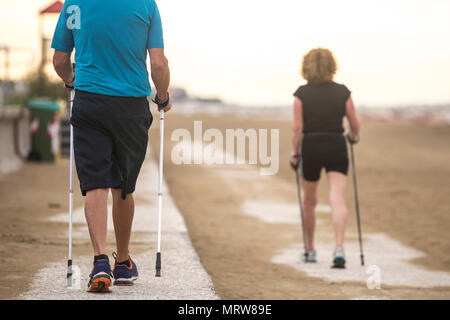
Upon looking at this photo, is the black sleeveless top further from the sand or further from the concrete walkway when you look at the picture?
the concrete walkway

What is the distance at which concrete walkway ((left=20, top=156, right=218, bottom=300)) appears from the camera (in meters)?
4.27

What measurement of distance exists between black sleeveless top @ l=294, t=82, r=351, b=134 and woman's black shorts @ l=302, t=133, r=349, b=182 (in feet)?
0.22

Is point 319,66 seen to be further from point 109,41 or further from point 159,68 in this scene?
point 109,41

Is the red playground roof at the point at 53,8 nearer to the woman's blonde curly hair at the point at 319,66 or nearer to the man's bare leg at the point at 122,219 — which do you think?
the woman's blonde curly hair at the point at 319,66

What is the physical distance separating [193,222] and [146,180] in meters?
2.96

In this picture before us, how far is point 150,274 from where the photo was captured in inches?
197

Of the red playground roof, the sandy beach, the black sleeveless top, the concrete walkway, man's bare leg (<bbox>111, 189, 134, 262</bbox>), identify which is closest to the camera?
the concrete walkway

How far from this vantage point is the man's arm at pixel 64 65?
4.34 m

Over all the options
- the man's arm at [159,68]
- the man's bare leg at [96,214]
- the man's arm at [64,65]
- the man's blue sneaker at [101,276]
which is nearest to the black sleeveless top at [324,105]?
the man's arm at [159,68]

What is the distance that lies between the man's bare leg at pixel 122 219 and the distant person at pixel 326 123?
278 centimetres

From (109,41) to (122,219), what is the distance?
1.09 metres

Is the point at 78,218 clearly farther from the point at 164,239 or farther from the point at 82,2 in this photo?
the point at 82,2

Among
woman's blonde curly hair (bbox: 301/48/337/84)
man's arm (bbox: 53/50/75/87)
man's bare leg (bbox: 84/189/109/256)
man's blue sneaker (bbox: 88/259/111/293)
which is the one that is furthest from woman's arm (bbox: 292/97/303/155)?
man's blue sneaker (bbox: 88/259/111/293)
